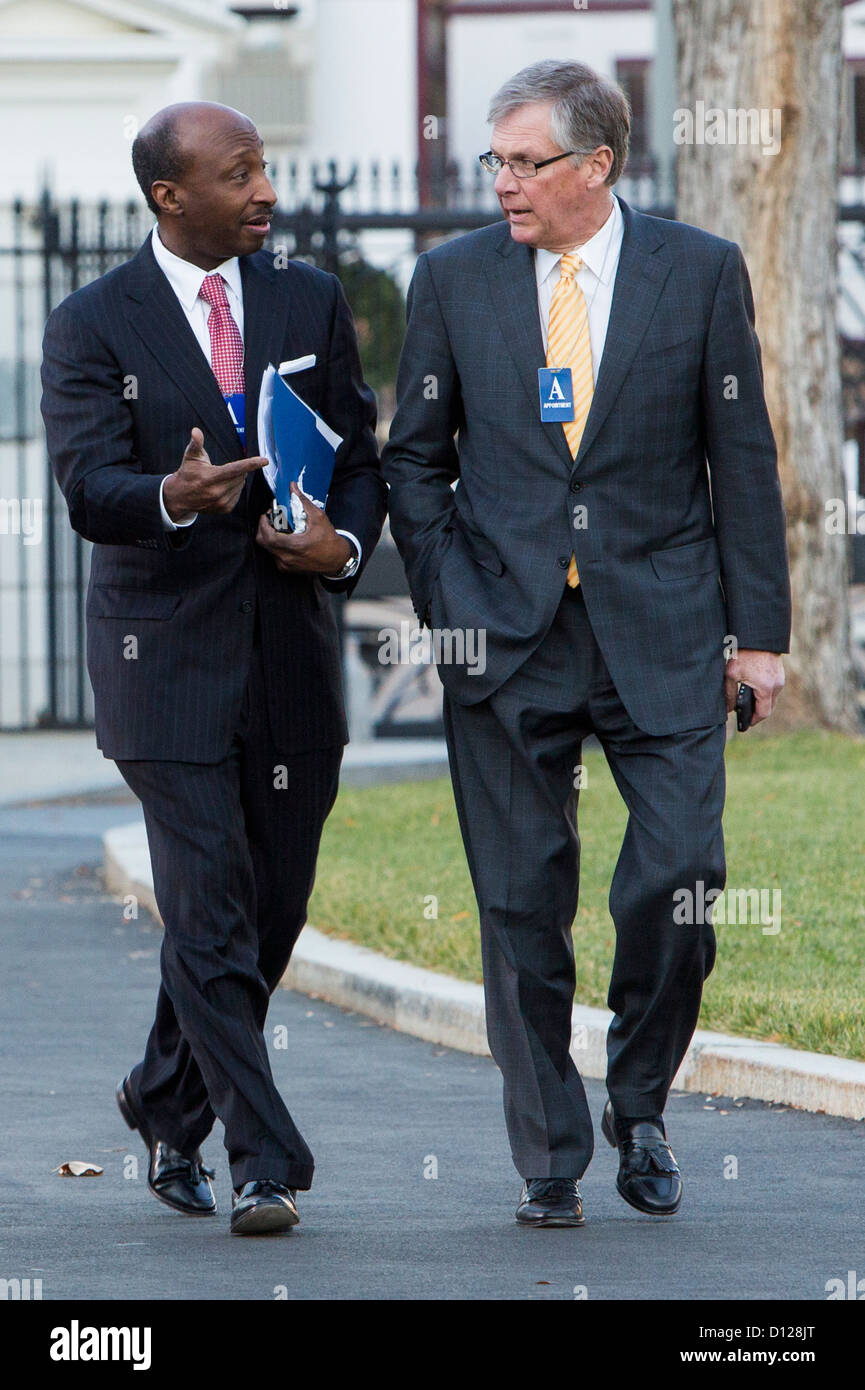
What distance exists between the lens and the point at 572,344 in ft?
14.7

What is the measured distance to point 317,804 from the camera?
15.1 feet

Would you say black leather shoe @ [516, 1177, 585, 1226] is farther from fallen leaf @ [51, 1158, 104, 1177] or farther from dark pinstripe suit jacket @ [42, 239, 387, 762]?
fallen leaf @ [51, 1158, 104, 1177]

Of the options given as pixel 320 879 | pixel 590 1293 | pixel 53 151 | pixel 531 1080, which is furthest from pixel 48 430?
pixel 53 151

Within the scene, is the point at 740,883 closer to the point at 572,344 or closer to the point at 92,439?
the point at 572,344

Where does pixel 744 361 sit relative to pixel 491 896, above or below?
above

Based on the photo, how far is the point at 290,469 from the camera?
4.40 meters

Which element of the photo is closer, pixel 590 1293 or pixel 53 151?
pixel 590 1293

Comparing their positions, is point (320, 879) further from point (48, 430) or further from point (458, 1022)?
point (48, 430)

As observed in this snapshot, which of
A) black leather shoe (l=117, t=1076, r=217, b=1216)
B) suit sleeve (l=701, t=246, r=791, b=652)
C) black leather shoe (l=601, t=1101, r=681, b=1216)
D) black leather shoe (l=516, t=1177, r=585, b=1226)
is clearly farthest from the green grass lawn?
black leather shoe (l=117, t=1076, r=217, b=1216)

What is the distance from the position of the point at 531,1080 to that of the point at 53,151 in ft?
68.9

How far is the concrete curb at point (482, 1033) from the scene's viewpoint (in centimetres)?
559

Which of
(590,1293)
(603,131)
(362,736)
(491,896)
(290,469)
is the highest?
(603,131)
